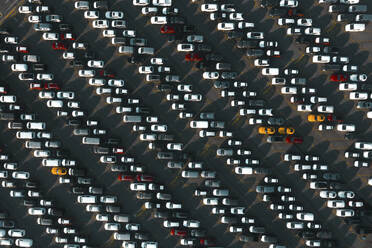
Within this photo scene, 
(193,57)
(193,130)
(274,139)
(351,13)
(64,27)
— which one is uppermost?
(351,13)

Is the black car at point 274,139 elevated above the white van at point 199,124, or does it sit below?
below

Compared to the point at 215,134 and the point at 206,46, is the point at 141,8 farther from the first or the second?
the point at 215,134

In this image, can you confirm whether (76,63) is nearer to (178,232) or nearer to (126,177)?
(126,177)

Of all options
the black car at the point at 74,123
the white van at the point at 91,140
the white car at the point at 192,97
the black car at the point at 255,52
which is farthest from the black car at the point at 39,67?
the black car at the point at 255,52

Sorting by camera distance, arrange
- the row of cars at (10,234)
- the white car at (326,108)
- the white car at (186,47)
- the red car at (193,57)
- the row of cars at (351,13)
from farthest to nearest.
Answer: the row of cars at (10,234) → the red car at (193,57) → the white car at (186,47) → the white car at (326,108) → the row of cars at (351,13)

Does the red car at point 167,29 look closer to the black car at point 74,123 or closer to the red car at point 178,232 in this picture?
the black car at point 74,123

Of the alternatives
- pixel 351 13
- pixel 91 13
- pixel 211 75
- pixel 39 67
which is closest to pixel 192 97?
pixel 211 75

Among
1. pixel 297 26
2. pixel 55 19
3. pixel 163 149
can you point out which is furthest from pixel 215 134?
pixel 55 19

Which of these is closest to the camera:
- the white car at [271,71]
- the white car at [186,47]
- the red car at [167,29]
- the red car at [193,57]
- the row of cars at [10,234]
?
the white car at [186,47]

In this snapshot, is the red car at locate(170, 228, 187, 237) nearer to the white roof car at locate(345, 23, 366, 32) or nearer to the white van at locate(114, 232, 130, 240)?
the white van at locate(114, 232, 130, 240)
